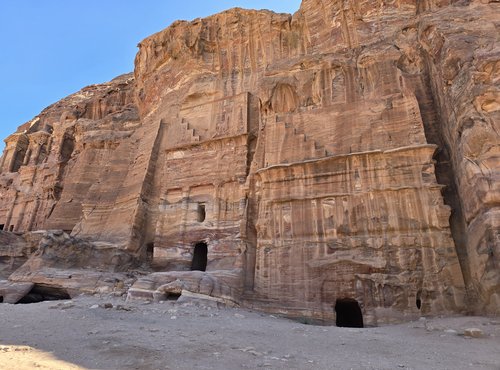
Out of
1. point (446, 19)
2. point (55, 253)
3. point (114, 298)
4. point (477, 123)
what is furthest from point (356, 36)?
point (55, 253)

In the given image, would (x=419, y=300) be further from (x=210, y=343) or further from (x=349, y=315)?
→ (x=210, y=343)

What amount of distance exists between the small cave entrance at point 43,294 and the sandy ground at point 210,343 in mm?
5450

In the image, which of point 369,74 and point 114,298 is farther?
point 369,74

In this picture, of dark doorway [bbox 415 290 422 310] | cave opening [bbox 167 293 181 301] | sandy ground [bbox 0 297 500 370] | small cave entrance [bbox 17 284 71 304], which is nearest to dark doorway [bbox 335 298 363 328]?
dark doorway [bbox 415 290 422 310]

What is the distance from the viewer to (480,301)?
1003cm

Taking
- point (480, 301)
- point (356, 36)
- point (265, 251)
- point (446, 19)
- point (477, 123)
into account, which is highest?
point (356, 36)

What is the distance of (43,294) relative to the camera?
14930 mm

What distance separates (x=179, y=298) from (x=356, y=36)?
1511 cm

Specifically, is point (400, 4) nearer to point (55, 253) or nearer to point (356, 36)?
point (356, 36)

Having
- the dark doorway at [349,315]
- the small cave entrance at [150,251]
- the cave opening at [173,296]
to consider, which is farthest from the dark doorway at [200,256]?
the dark doorway at [349,315]

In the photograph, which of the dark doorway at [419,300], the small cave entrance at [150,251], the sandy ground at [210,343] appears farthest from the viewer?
the small cave entrance at [150,251]

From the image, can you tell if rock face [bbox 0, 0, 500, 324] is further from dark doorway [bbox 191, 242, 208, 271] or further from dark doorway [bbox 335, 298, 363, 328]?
dark doorway [bbox 335, 298, 363, 328]

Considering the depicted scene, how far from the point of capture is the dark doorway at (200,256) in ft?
56.5

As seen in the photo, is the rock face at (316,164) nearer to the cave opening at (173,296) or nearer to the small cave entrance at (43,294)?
the cave opening at (173,296)
